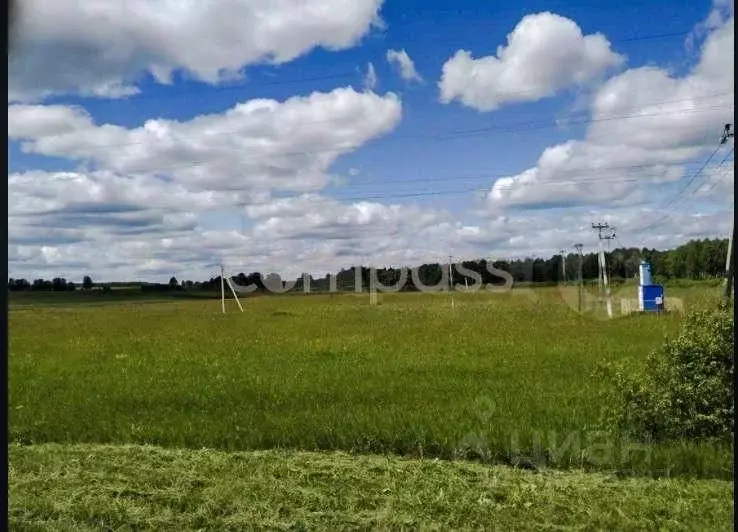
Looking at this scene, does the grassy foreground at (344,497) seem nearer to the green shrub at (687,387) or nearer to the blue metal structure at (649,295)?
the green shrub at (687,387)

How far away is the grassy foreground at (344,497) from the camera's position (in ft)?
7.85

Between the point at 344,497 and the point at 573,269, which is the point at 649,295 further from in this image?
the point at 344,497

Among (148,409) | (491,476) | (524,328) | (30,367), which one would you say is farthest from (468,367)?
(30,367)

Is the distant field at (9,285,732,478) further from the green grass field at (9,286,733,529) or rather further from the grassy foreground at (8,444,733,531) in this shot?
the grassy foreground at (8,444,733,531)

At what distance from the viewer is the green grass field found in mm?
3396

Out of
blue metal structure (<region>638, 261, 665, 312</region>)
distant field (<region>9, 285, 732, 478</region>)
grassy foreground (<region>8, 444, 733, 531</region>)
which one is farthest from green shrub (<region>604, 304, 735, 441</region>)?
blue metal structure (<region>638, 261, 665, 312</region>)

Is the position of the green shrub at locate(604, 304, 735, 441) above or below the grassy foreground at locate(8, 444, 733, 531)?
above

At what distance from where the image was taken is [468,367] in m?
6.29

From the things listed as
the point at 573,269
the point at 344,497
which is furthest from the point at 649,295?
the point at 344,497

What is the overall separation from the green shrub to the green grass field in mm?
208

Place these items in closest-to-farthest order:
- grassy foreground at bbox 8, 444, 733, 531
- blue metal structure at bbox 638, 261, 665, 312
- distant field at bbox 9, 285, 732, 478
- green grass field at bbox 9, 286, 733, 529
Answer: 1. grassy foreground at bbox 8, 444, 733, 531
2. green grass field at bbox 9, 286, 733, 529
3. distant field at bbox 9, 285, 732, 478
4. blue metal structure at bbox 638, 261, 665, 312

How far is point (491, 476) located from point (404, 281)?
3.67 m

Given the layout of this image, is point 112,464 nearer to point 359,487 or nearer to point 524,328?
point 359,487

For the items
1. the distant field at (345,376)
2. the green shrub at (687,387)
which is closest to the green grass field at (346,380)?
the distant field at (345,376)
